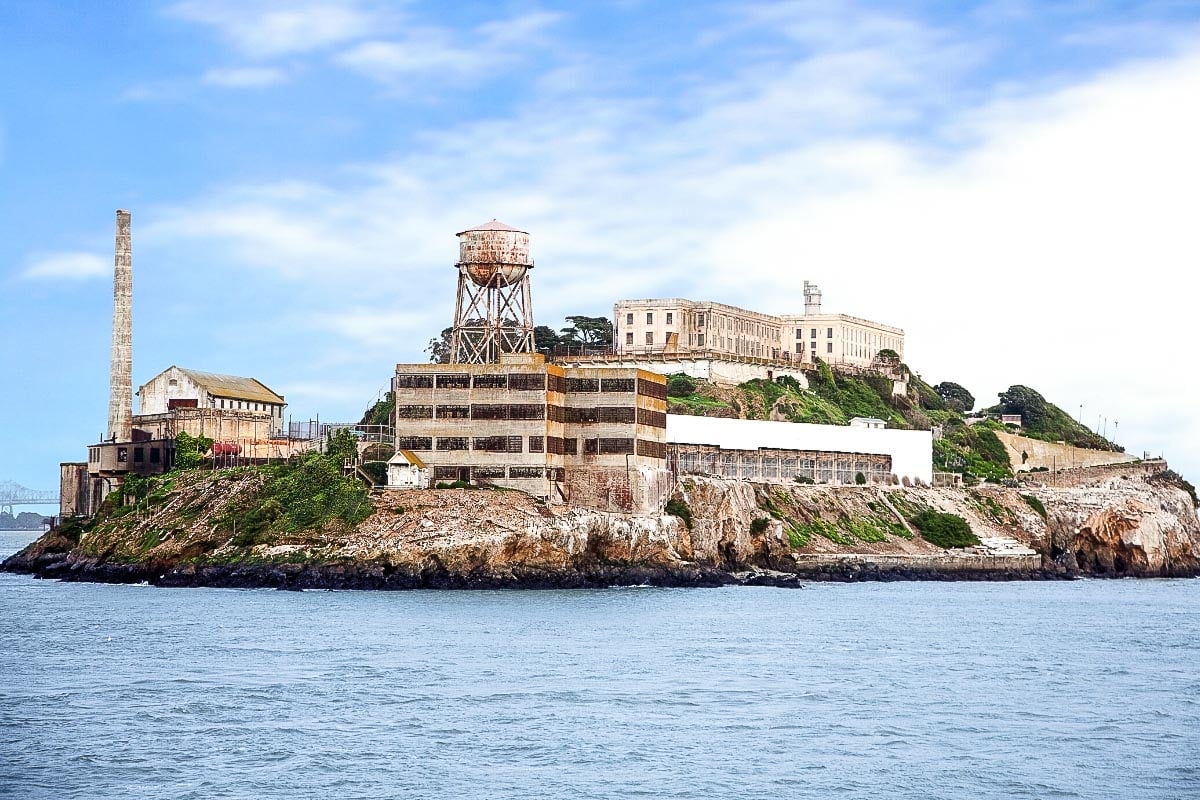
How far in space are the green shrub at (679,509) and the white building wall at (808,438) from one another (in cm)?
1167

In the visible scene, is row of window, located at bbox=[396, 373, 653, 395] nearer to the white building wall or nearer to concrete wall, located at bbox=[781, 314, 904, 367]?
the white building wall

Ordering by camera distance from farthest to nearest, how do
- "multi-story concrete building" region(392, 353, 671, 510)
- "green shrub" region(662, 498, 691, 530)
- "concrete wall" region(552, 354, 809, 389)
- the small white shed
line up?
"concrete wall" region(552, 354, 809, 389) < "green shrub" region(662, 498, 691, 530) < "multi-story concrete building" region(392, 353, 671, 510) < the small white shed

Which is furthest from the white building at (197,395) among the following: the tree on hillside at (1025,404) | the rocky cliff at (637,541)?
the tree on hillside at (1025,404)

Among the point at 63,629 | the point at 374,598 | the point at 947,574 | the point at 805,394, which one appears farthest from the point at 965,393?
the point at 63,629

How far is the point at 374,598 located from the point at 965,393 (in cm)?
12664

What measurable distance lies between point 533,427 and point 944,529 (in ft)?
128

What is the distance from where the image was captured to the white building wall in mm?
115188

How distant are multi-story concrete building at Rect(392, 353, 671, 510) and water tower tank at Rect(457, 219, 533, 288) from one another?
1254 cm

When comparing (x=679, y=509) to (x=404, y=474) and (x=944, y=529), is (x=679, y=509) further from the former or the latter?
(x=944, y=529)

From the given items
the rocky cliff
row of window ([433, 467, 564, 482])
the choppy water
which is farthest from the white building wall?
the choppy water

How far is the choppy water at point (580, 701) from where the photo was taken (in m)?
38.8

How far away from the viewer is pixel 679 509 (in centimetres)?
10050

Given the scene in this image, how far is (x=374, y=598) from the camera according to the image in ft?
265

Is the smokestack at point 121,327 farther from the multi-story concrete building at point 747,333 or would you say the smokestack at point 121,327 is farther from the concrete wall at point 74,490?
the multi-story concrete building at point 747,333
